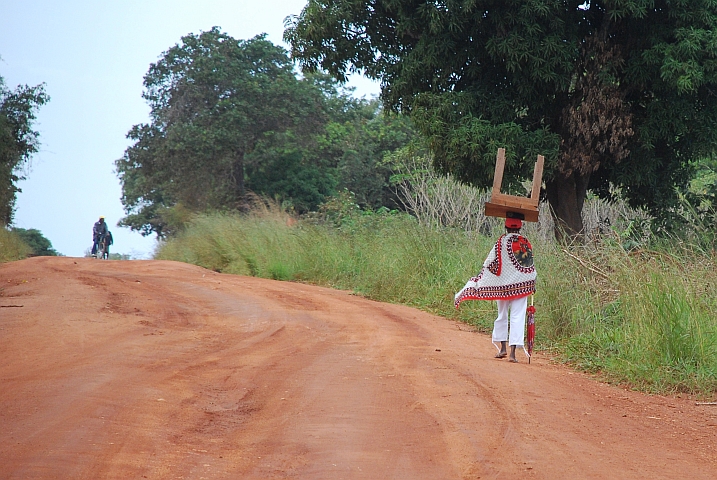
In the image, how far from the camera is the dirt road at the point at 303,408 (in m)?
4.93

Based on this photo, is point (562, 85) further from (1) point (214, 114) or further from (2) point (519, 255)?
(1) point (214, 114)

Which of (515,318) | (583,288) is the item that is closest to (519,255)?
(515,318)

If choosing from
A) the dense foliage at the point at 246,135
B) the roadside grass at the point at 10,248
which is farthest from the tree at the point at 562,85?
the dense foliage at the point at 246,135

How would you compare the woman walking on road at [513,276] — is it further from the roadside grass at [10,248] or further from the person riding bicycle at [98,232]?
the person riding bicycle at [98,232]

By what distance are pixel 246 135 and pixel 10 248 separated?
12304 millimetres

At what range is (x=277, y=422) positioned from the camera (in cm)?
591

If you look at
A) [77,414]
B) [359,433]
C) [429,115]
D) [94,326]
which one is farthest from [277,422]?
[429,115]

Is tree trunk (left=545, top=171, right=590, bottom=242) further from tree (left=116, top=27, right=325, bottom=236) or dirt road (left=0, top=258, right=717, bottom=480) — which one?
tree (left=116, top=27, right=325, bottom=236)

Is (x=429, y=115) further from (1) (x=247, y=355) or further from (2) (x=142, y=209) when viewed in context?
(2) (x=142, y=209)

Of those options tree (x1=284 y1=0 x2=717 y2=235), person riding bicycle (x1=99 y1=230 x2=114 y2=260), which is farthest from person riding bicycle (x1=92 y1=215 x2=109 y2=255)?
tree (x1=284 y1=0 x2=717 y2=235)

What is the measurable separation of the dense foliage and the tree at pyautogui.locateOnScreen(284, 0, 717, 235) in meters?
19.8

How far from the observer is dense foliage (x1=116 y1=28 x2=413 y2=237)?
3638cm

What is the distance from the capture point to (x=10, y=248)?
2794 cm

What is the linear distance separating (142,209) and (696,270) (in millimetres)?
45767
